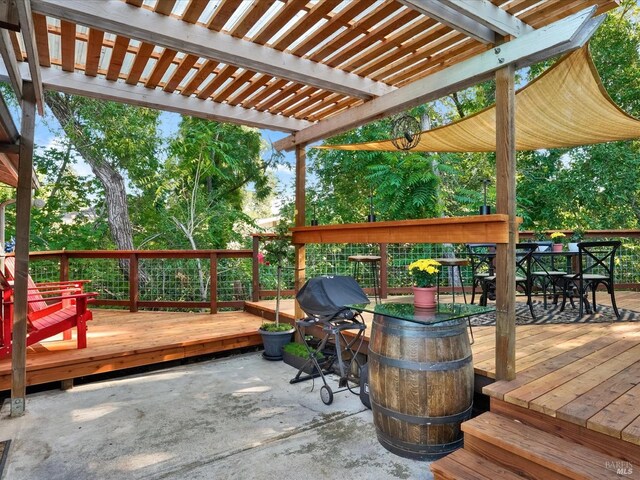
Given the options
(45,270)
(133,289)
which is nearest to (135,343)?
(133,289)

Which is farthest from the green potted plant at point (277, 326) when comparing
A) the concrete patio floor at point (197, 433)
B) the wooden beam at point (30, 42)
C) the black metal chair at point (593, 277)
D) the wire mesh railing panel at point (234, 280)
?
the black metal chair at point (593, 277)

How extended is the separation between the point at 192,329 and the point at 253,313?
1.12 meters

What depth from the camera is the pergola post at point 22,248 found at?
9.19 feet

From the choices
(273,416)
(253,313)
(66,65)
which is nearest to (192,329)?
(253,313)

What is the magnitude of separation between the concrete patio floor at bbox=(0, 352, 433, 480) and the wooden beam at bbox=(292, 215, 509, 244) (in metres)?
1.37

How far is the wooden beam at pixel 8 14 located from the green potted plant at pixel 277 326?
2.95 metres

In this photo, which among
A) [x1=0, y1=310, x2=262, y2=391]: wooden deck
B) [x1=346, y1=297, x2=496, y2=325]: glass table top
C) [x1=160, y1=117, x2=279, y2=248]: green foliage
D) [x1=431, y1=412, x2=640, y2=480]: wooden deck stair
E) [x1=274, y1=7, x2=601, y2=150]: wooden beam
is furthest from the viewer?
[x1=160, y1=117, x2=279, y2=248]: green foliage

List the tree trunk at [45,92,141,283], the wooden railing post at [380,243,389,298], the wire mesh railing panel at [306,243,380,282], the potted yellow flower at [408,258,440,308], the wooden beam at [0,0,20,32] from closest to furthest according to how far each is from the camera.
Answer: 1. the wooden beam at [0,0,20,32]
2. the potted yellow flower at [408,258,440,308]
3. the wooden railing post at [380,243,389,298]
4. the wire mesh railing panel at [306,243,380,282]
5. the tree trunk at [45,92,141,283]

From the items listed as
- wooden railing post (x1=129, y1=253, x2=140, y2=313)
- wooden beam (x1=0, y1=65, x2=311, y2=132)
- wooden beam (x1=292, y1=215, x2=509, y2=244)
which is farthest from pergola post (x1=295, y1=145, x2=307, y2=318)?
wooden railing post (x1=129, y1=253, x2=140, y2=313)

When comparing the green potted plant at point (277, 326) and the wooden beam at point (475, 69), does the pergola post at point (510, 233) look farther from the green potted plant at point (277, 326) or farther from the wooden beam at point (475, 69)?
the green potted plant at point (277, 326)

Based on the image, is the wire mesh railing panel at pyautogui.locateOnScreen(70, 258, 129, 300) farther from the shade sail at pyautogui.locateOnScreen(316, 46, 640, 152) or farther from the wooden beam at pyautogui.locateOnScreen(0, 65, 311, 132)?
the shade sail at pyautogui.locateOnScreen(316, 46, 640, 152)

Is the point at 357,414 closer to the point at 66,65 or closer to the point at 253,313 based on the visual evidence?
the point at 253,313

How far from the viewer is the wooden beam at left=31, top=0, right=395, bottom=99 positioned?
213cm

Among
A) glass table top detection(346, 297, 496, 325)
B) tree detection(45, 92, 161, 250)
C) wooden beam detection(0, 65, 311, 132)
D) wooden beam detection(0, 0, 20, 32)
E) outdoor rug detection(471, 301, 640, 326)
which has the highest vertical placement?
tree detection(45, 92, 161, 250)
